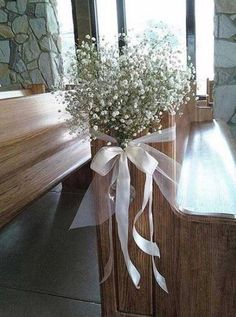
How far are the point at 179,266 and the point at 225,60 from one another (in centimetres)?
264

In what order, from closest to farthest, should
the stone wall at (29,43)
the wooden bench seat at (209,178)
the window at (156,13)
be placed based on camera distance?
the wooden bench seat at (209,178) < the window at (156,13) < the stone wall at (29,43)

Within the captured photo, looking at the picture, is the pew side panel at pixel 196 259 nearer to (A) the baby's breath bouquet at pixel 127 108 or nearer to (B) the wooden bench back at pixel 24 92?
(A) the baby's breath bouquet at pixel 127 108

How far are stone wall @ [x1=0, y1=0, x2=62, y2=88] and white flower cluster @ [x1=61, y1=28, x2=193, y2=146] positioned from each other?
10.5 feet

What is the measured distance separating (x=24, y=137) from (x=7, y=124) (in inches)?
6.2

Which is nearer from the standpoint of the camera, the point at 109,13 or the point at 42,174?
the point at 42,174

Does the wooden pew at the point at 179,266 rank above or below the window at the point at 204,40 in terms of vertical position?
below

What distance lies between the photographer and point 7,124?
1.50m

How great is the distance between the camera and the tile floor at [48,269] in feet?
4.09

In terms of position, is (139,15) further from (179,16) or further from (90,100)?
(90,100)

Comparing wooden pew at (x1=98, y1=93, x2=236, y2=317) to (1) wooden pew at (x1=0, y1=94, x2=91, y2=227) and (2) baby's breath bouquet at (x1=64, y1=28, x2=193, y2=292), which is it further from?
(1) wooden pew at (x1=0, y1=94, x2=91, y2=227)

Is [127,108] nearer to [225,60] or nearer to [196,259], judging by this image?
[196,259]

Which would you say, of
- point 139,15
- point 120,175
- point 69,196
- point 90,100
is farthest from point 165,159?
point 139,15

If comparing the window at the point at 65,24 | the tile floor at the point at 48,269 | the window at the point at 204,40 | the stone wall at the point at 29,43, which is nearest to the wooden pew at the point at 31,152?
the tile floor at the point at 48,269

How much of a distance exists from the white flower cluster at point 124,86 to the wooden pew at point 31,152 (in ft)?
1.86
